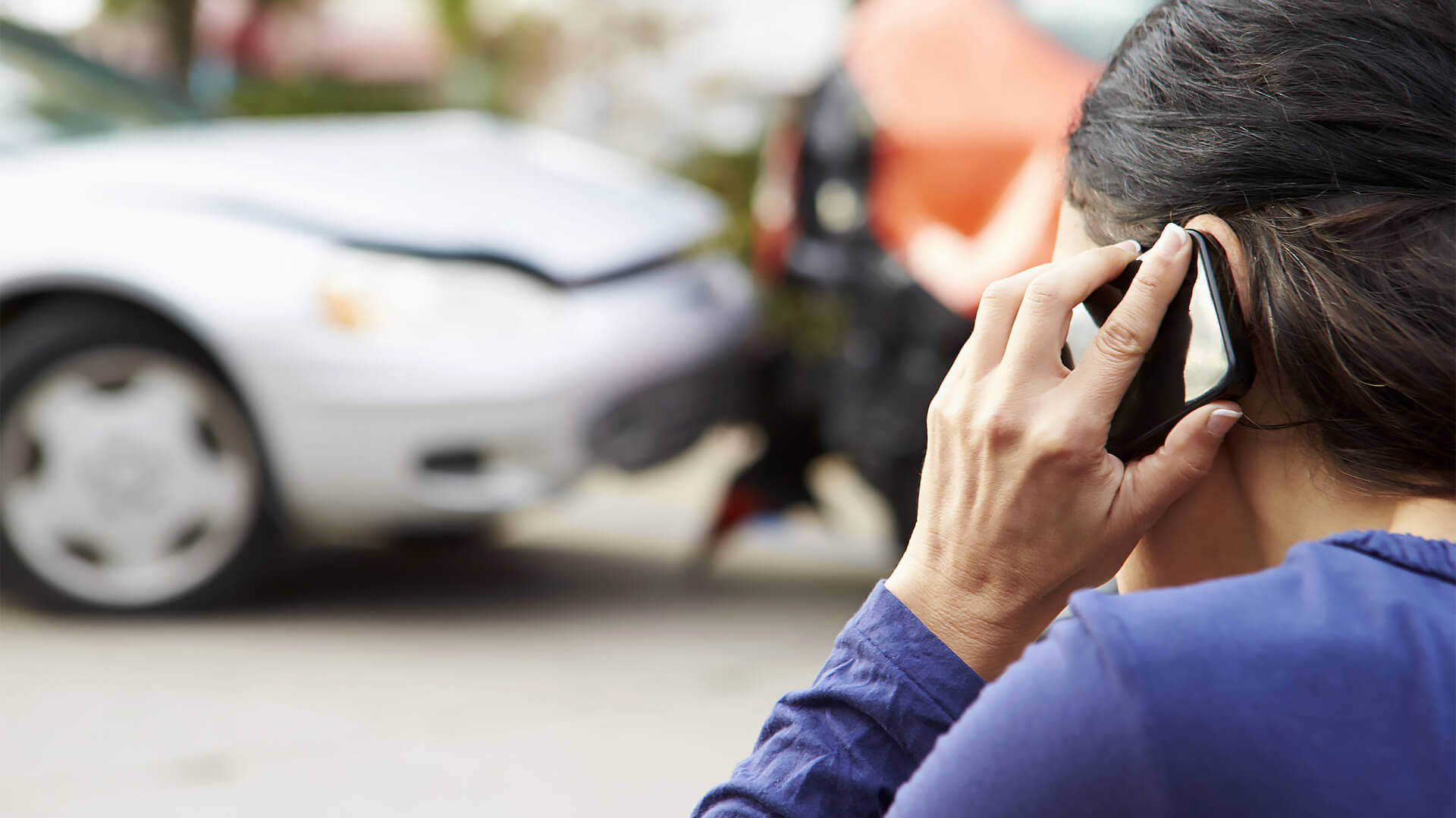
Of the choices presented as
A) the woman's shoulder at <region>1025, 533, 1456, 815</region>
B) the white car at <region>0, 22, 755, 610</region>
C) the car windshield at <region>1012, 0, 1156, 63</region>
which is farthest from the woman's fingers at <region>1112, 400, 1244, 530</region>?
the white car at <region>0, 22, 755, 610</region>

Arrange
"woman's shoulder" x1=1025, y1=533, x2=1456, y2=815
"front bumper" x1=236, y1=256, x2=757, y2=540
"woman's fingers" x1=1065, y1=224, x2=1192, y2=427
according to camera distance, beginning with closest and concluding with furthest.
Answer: "woman's shoulder" x1=1025, y1=533, x2=1456, y2=815 → "woman's fingers" x1=1065, y1=224, x2=1192, y2=427 → "front bumper" x1=236, y1=256, x2=757, y2=540

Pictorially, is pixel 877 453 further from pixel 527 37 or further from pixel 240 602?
pixel 527 37

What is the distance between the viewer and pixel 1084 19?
10.9 feet

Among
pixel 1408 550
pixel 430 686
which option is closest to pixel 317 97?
pixel 430 686

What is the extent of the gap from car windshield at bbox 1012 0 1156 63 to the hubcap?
2118 mm

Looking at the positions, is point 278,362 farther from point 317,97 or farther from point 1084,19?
point 317,97

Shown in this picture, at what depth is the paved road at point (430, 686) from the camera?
2695 mm

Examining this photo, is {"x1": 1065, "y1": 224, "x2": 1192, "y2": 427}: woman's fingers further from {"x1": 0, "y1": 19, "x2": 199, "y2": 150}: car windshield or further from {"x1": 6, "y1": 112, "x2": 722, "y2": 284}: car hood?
{"x1": 0, "y1": 19, "x2": 199, "y2": 150}: car windshield

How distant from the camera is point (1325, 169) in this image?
882 mm

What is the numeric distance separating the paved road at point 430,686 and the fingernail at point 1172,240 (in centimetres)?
192

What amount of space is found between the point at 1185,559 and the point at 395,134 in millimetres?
3583

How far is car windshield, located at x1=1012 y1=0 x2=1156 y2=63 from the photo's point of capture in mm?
3250

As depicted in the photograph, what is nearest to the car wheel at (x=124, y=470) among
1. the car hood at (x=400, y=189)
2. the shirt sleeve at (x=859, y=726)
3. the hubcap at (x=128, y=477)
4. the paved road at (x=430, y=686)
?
the hubcap at (x=128, y=477)

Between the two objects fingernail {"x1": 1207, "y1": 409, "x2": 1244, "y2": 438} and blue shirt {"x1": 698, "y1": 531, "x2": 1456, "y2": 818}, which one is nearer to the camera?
blue shirt {"x1": 698, "y1": 531, "x2": 1456, "y2": 818}
